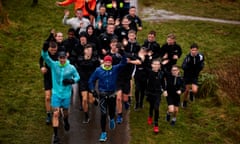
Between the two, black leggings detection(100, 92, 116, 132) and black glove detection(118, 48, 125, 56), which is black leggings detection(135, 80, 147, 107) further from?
black leggings detection(100, 92, 116, 132)

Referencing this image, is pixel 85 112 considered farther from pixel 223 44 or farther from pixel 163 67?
pixel 223 44

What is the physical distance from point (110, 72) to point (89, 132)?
1.68 m

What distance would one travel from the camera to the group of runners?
903 centimetres

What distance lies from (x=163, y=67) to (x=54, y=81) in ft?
11.5

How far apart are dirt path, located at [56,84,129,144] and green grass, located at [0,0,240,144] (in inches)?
10.8

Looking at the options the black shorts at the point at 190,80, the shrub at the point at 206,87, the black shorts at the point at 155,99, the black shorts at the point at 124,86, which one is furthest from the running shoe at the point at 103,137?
the shrub at the point at 206,87

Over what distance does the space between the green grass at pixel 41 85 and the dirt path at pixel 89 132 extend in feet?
0.90

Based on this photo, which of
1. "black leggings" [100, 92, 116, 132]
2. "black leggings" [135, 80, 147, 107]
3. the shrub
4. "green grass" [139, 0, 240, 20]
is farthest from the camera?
"green grass" [139, 0, 240, 20]

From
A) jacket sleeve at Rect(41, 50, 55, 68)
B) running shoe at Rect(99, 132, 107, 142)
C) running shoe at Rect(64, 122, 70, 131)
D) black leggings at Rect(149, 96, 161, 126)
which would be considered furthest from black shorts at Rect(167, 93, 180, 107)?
jacket sleeve at Rect(41, 50, 55, 68)

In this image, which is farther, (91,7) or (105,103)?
(91,7)

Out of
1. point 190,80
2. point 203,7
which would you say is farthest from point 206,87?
point 203,7

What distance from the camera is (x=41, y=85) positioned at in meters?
12.3

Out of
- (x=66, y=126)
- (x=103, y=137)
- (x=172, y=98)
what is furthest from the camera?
(x=172, y=98)

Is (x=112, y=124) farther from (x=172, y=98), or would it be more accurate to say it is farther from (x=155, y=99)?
(x=172, y=98)
